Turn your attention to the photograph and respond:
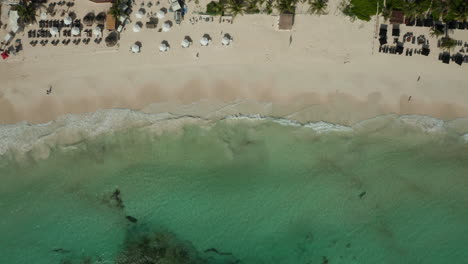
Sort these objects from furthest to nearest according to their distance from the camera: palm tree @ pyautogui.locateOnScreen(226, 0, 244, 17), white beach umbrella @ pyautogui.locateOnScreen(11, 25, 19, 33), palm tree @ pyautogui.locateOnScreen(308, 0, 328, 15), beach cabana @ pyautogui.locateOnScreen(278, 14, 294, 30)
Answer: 1. white beach umbrella @ pyautogui.locateOnScreen(11, 25, 19, 33)
2. beach cabana @ pyautogui.locateOnScreen(278, 14, 294, 30)
3. palm tree @ pyautogui.locateOnScreen(226, 0, 244, 17)
4. palm tree @ pyautogui.locateOnScreen(308, 0, 328, 15)

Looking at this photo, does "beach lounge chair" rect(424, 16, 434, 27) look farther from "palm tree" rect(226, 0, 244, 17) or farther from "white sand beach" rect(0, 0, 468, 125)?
"palm tree" rect(226, 0, 244, 17)

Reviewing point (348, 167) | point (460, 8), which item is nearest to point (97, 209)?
point (348, 167)

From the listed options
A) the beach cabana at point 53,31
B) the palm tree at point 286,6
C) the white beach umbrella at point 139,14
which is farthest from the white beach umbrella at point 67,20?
the palm tree at point 286,6

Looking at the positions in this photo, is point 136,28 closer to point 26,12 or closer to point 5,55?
point 26,12

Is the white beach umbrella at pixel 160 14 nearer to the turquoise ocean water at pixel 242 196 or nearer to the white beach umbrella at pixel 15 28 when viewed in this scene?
the turquoise ocean water at pixel 242 196

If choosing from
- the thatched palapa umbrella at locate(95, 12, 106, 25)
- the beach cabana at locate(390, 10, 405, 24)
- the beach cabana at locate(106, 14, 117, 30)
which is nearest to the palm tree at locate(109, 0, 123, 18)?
the beach cabana at locate(106, 14, 117, 30)

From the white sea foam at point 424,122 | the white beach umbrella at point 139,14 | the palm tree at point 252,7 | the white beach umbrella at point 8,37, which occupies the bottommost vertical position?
the white sea foam at point 424,122
